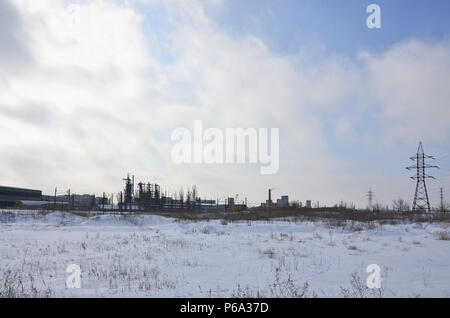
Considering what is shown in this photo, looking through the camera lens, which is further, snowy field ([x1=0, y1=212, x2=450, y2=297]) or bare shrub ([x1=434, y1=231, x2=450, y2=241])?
bare shrub ([x1=434, y1=231, x2=450, y2=241])

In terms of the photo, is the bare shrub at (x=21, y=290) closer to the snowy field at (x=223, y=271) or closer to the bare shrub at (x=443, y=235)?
the snowy field at (x=223, y=271)

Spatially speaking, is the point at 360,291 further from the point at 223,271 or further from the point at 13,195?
the point at 13,195

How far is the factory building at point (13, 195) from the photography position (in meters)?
76.8

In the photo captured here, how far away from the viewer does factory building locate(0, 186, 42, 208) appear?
76.8m

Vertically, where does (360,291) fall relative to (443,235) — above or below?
above

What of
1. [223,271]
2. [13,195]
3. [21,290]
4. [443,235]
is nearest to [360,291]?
[223,271]

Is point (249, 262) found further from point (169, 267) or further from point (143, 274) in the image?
point (143, 274)

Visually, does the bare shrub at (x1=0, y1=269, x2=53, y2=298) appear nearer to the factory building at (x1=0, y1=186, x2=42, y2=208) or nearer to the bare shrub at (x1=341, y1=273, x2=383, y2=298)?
the bare shrub at (x1=341, y1=273, x2=383, y2=298)

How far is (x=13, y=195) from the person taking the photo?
268ft

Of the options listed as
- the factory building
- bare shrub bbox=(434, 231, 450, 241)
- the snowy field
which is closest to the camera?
the snowy field

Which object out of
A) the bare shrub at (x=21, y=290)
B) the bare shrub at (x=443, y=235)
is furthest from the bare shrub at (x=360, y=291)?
the bare shrub at (x=443, y=235)

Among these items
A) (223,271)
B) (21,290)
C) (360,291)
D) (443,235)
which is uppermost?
(360,291)

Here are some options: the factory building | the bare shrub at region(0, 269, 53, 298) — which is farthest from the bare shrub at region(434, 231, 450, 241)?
the factory building
